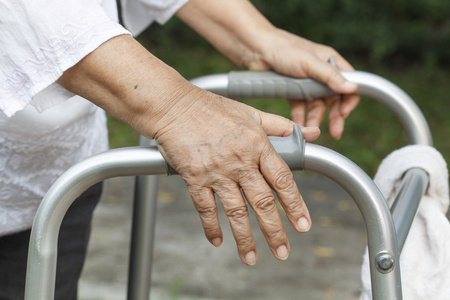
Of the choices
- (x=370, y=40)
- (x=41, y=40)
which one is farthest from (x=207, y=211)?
(x=370, y=40)

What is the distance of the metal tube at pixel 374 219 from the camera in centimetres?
89

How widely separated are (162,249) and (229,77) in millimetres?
2389

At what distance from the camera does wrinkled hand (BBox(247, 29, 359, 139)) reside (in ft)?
4.59

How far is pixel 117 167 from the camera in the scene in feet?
2.98

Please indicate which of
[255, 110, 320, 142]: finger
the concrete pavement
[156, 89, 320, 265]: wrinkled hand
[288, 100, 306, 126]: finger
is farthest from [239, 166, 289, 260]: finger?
the concrete pavement

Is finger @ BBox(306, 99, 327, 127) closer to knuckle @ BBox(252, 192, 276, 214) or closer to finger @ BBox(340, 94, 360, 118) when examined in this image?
finger @ BBox(340, 94, 360, 118)

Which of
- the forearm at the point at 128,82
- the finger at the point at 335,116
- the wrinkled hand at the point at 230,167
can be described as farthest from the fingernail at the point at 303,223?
the finger at the point at 335,116

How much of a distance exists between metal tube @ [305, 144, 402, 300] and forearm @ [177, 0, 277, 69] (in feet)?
2.12

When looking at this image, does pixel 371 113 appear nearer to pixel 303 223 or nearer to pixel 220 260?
pixel 220 260

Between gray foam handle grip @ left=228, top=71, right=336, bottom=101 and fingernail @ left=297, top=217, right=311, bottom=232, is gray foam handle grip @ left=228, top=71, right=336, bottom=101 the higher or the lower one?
the higher one

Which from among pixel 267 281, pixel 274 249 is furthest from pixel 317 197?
pixel 274 249

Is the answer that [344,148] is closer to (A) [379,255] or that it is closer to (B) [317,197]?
(B) [317,197]

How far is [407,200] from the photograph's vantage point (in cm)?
108

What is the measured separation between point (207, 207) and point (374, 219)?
24cm
